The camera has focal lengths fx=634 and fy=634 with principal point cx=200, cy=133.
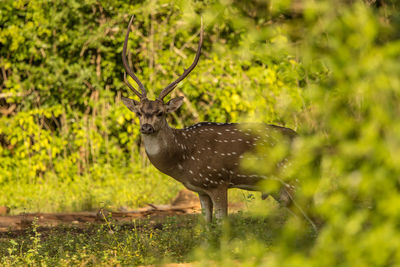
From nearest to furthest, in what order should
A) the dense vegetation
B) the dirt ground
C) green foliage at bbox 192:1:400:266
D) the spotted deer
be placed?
green foliage at bbox 192:1:400:266 → the spotted deer → the dirt ground → the dense vegetation

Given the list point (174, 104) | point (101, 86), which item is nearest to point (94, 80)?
point (101, 86)

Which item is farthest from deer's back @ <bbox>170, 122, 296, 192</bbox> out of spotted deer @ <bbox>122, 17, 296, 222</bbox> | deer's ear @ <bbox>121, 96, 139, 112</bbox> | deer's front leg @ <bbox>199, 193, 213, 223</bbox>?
deer's ear @ <bbox>121, 96, 139, 112</bbox>

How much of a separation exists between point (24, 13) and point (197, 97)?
12.1ft

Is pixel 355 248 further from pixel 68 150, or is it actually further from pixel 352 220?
pixel 68 150

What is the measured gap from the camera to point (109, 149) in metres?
12.2

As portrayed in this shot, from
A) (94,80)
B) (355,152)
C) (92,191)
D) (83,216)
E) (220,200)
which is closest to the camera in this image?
(355,152)

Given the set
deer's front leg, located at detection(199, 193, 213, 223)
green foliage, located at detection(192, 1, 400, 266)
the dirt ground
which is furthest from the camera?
the dirt ground

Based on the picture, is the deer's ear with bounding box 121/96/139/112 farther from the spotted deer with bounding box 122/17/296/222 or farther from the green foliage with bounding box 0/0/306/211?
the green foliage with bounding box 0/0/306/211

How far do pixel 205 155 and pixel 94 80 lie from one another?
5.75 m

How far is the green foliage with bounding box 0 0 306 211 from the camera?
468 inches

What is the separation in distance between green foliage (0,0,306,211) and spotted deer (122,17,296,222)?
446 centimetres

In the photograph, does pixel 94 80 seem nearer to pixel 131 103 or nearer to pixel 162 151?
pixel 131 103

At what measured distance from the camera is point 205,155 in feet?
23.0

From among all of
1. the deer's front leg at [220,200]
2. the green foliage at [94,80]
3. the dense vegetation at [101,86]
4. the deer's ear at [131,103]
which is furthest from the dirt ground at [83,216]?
the green foliage at [94,80]
